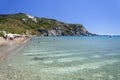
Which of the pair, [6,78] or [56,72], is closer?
[6,78]

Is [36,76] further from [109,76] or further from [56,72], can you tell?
[109,76]

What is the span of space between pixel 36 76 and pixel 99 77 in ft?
18.3

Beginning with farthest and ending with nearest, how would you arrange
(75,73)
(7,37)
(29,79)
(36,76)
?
(7,37), (75,73), (36,76), (29,79)

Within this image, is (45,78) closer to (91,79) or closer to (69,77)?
(69,77)

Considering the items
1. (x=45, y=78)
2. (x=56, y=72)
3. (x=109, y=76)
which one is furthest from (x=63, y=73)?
(x=109, y=76)

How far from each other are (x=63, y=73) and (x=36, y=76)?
9.30 feet

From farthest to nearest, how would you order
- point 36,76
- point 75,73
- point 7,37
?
point 7,37, point 75,73, point 36,76

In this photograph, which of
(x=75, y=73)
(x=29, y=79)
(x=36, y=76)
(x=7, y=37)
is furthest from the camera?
(x=7, y=37)

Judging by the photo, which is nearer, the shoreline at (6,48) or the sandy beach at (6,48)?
the shoreline at (6,48)

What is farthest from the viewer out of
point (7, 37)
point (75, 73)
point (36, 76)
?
point (7, 37)

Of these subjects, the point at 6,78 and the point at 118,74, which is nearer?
the point at 6,78

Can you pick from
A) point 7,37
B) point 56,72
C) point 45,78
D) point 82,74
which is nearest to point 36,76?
point 45,78

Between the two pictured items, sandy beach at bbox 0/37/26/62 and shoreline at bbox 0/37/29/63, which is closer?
shoreline at bbox 0/37/29/63

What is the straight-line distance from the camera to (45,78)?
19.5 meters
